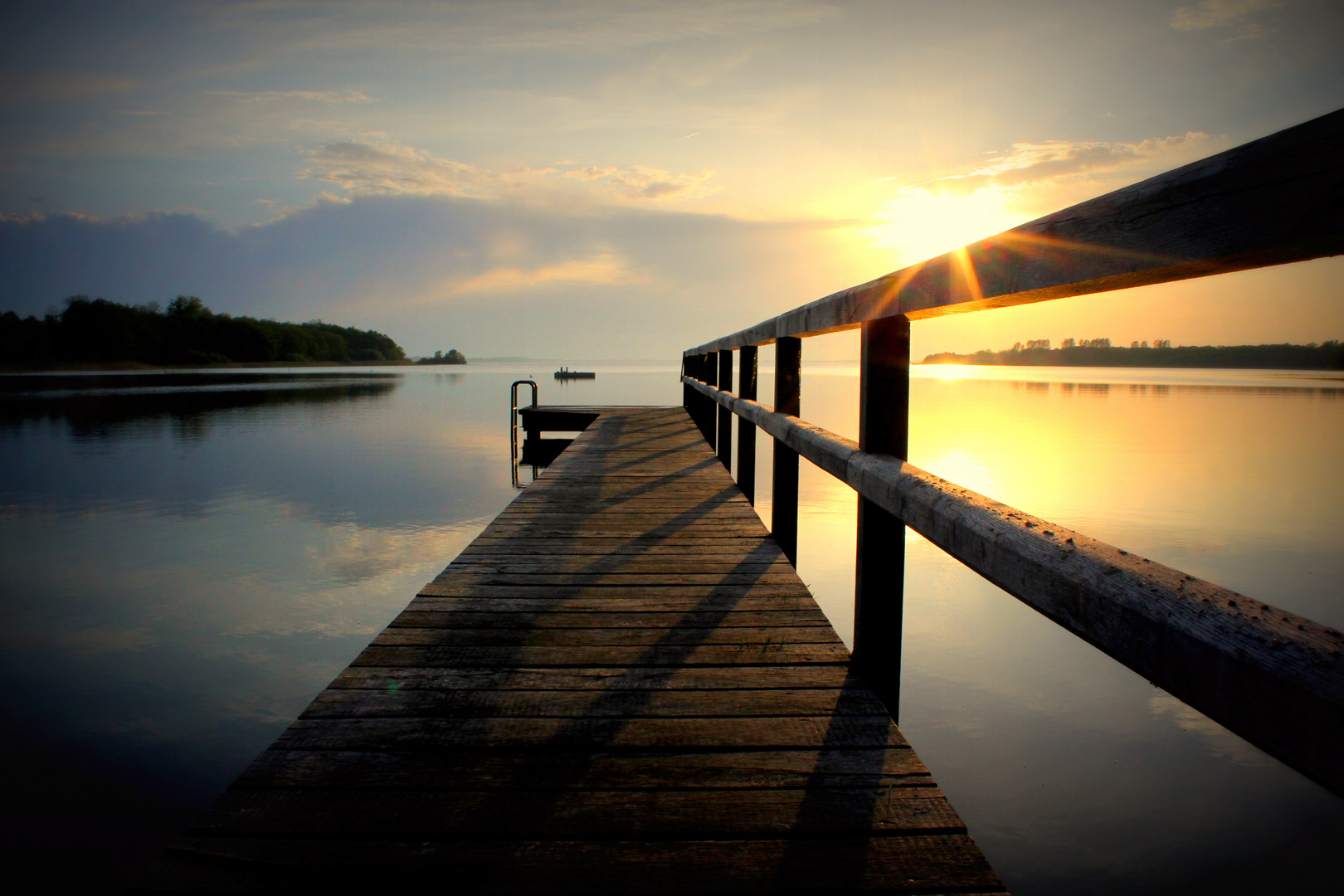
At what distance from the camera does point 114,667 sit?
511cm

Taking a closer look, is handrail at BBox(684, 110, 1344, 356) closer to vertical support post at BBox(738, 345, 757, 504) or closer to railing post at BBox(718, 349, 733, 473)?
vertical support post at BBox(738, 345, 757, 504)

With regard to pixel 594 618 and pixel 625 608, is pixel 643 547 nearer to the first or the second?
pixel 625 608

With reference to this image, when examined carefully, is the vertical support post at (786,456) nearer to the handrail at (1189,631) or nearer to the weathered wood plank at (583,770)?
the weathered wood plank at (583,770)

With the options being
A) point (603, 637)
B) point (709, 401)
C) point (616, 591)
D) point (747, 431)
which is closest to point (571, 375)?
point (709, 401)

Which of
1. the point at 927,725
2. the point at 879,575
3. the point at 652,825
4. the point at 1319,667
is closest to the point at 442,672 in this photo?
the point at 652,825

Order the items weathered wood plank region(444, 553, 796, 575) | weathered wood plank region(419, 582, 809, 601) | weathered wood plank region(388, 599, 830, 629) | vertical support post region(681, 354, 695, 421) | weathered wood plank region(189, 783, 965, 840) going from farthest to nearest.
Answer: vertical support post region(681, 354, 695, 421) → weathered wood plank region(444, 553, 796, 575) → weathered wood plank region(419, 582, 809, 601) → weathered wood plank region(388, 599, 830, 629) → weathered wood plank region(189, 783, 965, 840)

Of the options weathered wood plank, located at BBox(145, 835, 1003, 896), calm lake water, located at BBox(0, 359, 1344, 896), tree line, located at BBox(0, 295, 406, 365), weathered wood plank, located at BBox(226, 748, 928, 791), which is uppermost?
tree line, located at BBox(0, 295, 406, 365)

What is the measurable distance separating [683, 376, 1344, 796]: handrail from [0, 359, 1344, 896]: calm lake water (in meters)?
2.83

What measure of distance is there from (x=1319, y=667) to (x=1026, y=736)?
4.46 m

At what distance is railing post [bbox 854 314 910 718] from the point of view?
6.09 ft

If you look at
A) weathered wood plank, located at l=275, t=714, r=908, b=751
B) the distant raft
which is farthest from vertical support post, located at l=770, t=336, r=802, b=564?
the distant raft

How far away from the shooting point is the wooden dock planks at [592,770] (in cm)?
114

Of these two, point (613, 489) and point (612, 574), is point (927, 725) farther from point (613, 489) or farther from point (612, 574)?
point (612, 574)

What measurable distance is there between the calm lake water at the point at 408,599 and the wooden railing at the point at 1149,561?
9.30 ft
